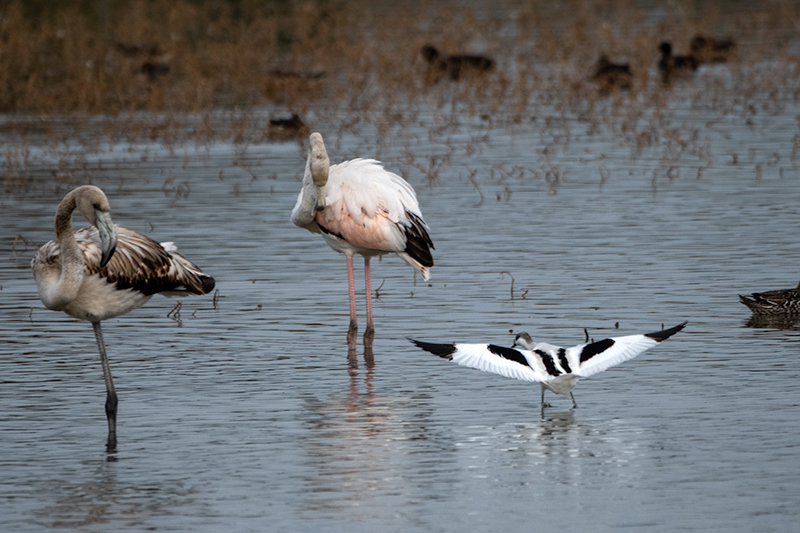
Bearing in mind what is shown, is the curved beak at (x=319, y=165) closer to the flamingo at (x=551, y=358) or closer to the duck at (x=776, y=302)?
the flamingo at (x=551, y=358)

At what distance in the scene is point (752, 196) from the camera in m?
16.0

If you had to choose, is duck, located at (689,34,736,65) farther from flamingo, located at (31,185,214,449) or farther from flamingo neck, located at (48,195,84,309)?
flamingo neck, located at (48,195,84,309)

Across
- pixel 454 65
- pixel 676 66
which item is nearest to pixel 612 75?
pixel 676 66

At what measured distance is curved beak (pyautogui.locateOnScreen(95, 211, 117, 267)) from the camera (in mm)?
7719

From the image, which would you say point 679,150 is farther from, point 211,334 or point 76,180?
point 211,334

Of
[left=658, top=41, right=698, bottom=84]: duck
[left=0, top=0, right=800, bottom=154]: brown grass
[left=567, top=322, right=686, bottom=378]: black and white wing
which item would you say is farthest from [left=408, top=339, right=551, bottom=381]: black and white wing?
[left=658, top=41, right=698, bottom=84]: duck

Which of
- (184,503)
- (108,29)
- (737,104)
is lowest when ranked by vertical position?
(184,503)

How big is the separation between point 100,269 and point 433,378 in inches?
91.9

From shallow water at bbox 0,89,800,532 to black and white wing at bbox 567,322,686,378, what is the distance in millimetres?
310

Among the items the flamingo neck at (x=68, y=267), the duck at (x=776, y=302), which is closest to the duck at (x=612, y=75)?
the duck at (x=776, y=302)

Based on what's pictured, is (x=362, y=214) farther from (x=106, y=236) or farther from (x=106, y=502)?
(x=106, y=502)

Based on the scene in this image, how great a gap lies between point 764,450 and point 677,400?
1.13 meters

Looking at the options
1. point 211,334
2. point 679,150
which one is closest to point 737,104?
point 679,150

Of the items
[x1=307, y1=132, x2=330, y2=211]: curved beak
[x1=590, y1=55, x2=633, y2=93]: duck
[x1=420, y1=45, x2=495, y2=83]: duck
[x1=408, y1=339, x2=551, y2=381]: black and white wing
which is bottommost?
[x1=408, y1=339, x2=551, y2=381]: black and white wing
